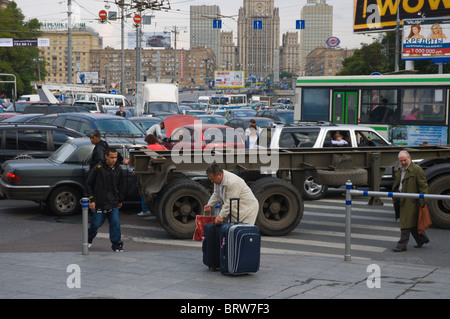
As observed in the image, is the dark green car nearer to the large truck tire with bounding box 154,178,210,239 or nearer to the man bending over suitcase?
the large truck tire with bounding box 154,178,210,239

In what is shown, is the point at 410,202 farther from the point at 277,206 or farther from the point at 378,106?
the point at 378,106

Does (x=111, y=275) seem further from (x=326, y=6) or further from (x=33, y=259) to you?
(x=326, y=6)

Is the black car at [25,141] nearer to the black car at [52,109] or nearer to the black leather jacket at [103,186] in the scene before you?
the black leather jacket at [103,186]

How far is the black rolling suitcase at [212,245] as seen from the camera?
28.7ft

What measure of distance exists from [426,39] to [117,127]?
2759 centimetres

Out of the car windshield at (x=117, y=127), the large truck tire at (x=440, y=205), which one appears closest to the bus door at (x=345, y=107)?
the car windshield at (x=117, y=127)

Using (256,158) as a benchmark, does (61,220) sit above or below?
below

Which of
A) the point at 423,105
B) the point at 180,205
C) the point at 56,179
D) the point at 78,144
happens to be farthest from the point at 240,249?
the point at 423,105

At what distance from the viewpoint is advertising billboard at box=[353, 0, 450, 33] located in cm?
4654

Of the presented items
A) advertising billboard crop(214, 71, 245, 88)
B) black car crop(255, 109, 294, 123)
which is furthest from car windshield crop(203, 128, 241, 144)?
advertising billboard crop(214, 71, 245, 88)

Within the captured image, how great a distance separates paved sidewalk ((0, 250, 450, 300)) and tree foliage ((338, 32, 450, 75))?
36.8m

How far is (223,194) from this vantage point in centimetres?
895
